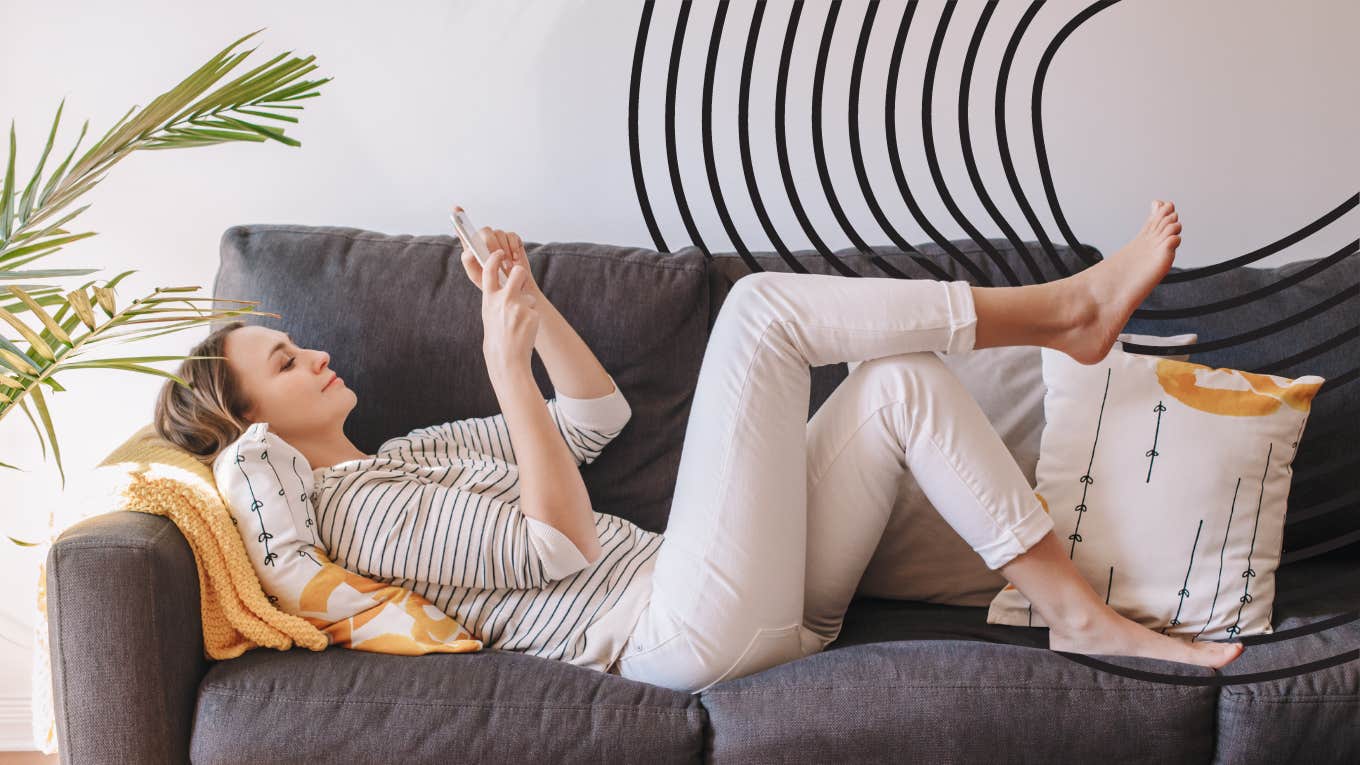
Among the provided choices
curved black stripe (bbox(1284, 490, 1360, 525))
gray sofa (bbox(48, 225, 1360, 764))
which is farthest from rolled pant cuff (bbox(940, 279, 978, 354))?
curved black stripe (bbox(1284, 490, 1360, 525))

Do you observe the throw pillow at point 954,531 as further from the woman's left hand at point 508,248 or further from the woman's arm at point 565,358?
the woman's left hand at point 508,248

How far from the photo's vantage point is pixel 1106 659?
148 cm

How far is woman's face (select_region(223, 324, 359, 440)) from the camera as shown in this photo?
1661 millimetres

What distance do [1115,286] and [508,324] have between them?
837 mm

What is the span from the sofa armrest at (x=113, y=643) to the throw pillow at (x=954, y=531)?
1.05m

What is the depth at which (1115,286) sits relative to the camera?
1.53 meters

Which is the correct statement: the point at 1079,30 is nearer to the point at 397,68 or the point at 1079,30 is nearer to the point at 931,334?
the point at 931,334

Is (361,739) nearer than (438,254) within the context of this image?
Yes

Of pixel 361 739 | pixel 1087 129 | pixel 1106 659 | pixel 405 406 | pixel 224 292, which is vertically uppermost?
pixel 1087 129

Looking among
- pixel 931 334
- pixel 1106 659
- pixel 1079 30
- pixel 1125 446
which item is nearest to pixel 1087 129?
pixel 1079 30

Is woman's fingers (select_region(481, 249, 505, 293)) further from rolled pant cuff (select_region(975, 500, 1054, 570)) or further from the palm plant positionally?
rolled pant cuff (select_region(975, 500, 1054, 570))

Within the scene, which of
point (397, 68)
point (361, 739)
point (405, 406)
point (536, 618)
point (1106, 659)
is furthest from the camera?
point (397, 68)

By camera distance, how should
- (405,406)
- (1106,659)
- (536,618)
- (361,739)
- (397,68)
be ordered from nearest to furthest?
1. (361,739)
2. (1106,659)
3. (536,618)
4. (405,406)
5. (397,68)

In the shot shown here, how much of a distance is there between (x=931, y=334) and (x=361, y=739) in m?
0.90
